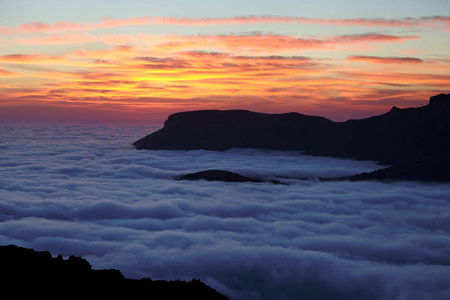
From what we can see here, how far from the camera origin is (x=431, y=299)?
59.0 metres

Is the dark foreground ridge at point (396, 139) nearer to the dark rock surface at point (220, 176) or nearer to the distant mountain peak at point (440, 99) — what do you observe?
the distant mountain peak at point (440, 99)

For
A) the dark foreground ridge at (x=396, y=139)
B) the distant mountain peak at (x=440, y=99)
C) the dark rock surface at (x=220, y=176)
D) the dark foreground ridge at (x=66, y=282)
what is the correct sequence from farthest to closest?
the distant mountain peak at (x=440, y=99)
the dark foreground ridge at (x=396, y=139)
the dark rock surface at (x=220, y=176)
the dark foreground ridge at (x=66, y=282)

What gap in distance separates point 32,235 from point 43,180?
74.5 meters

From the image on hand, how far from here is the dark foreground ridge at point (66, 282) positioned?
25828 mm

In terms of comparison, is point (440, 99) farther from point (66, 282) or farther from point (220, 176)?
point (66, 282)

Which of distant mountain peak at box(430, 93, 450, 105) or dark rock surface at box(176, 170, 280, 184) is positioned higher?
distant mountain peak at box(430, 93, 450, 105)

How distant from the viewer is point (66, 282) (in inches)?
1072

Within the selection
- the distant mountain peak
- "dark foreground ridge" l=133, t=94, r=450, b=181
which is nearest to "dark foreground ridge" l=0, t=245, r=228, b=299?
"dark foreground ridge" l=133, t=94, r=450, b=181

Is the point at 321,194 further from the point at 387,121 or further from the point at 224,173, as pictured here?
the point at 387,121

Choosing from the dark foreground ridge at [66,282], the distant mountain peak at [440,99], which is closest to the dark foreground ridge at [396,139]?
the distant mountain peak at [440,99]

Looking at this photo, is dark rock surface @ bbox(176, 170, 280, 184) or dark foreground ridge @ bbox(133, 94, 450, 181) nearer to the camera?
dark rock surface @ bbox(176, 170, 280, 184)

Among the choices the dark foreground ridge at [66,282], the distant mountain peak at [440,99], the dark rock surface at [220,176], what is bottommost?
the dark rock surface at [220,176]

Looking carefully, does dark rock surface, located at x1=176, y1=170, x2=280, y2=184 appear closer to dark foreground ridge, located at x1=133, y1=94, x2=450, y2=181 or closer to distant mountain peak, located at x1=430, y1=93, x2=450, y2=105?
dark foreground ridge, located at x1=133, y1=94, x2=450, y2=181

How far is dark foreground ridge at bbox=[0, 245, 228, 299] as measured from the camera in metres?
25.8
